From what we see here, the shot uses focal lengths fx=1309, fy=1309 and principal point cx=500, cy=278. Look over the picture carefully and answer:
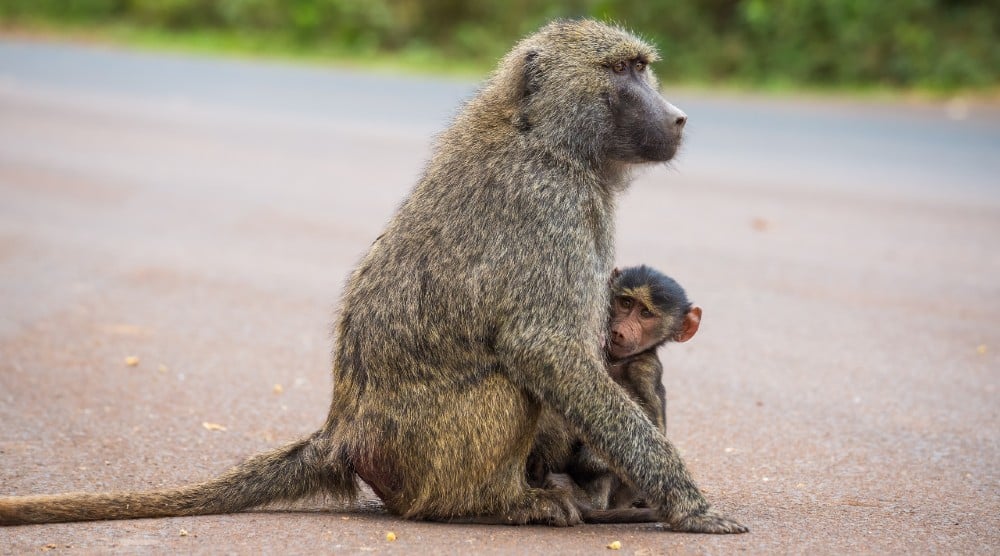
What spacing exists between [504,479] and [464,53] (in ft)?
68.5

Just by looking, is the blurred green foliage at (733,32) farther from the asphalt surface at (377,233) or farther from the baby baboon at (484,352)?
the baby baboon at (484,352)

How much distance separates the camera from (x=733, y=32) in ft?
75.7

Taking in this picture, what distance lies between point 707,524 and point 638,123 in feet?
5.29

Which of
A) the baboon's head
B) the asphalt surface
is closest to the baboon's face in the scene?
the baboon's head

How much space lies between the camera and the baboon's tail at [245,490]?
16.1 feet

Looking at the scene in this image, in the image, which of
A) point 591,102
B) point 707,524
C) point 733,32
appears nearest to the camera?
point 707,524

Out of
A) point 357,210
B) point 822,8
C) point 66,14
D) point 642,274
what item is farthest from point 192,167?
point 66,14

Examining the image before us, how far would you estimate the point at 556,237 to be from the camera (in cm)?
494

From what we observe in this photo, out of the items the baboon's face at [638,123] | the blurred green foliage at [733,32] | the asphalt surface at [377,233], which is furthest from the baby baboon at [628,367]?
the blurred green foliage at [733,32]

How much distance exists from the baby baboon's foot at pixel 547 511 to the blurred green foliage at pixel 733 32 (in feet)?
41.8

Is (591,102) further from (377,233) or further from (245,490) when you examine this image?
(377,233)

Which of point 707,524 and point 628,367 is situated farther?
point 628,367

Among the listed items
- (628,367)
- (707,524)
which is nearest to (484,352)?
(628,367)

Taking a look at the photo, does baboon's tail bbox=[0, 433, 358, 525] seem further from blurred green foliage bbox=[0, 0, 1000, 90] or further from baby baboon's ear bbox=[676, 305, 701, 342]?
blurred green foliage bbox=[0, 0, 1000, 90]
